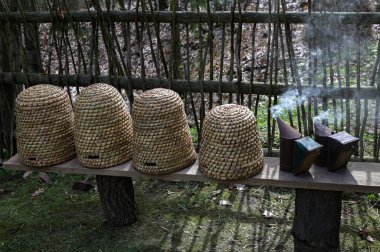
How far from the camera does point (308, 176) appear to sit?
277 cm

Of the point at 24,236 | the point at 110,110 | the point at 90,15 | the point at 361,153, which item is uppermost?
the point at 90,15

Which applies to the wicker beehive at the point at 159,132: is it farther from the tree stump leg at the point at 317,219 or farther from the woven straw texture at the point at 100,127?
the tree stump leg at the point at 317,219

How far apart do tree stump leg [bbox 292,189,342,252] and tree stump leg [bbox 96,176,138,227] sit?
1299 mm

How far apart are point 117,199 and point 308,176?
1473 millimetres

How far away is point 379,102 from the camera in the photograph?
3.43 m

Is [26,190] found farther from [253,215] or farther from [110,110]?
[253,215]

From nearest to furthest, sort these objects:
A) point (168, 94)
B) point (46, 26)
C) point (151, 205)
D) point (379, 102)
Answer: point (168, 94) < point (379, 102) < point (151, 205) < point (46, 26)

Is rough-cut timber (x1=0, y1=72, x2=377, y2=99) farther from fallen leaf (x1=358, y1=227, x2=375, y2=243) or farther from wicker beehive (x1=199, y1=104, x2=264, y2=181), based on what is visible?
fallen leaf (x1=358, y1=227, x2=375, y2=243)

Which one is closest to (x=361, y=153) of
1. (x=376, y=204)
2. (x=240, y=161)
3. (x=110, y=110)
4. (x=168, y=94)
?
(x=376, y=204)

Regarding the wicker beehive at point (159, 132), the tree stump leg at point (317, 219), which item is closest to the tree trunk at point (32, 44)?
the wicker beehive at point (159, 132)

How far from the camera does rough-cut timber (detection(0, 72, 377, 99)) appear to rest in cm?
343

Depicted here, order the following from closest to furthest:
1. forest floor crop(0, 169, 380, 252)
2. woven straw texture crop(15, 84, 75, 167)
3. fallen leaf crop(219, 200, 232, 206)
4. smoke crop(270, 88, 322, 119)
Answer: woven straw texture crop(15, 84, 75, 167), forest floor crop(0, 169, 380, 252), smoke crop(270, 88, 322, 119), fallen leaf crop(219, 200, 232, 206)

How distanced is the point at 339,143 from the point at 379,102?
1.03 meters

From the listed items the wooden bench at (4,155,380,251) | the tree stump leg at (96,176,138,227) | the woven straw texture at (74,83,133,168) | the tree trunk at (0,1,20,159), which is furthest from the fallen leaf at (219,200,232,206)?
the tree trunk at (0,1,20,159)
